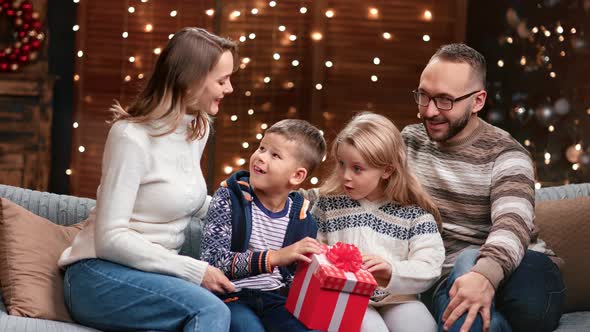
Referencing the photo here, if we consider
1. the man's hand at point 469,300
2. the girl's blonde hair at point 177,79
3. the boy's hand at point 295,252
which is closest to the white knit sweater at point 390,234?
the man's hand at point 469,300

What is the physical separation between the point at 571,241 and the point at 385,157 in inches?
31.9

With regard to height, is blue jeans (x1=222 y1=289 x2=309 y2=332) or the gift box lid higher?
the gift box lid

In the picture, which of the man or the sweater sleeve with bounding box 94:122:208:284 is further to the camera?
the man

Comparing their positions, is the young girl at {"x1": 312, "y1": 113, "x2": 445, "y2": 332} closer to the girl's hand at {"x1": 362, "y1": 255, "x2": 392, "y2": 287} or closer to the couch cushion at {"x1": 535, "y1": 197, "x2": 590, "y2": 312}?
the girl's hand at {"x1": 362, "y1": 255, "x2": 392, "y2": 287}

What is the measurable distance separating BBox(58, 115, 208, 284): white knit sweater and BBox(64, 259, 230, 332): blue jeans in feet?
0.15

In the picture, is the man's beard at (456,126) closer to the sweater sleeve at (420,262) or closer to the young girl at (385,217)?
the young girl at (385,217)

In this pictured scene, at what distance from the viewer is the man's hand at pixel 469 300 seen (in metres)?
2.16

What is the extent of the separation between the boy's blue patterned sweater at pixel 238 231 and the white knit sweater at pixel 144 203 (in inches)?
3.1

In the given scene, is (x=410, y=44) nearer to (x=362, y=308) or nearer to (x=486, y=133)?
(x=486, y=133)

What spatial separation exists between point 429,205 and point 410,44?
304 centimetres

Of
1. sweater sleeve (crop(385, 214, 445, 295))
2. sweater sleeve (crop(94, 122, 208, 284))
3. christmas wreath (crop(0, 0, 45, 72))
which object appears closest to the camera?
sweater sleeve (crop(94, 122, 208, 284))

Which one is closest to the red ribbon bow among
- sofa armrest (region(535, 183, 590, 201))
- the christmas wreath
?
sofa armrest (region(535, 183, 590, 201))

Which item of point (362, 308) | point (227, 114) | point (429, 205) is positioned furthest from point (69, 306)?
point (227, 114)

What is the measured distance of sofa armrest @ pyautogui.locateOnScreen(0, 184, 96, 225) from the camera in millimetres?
2672
